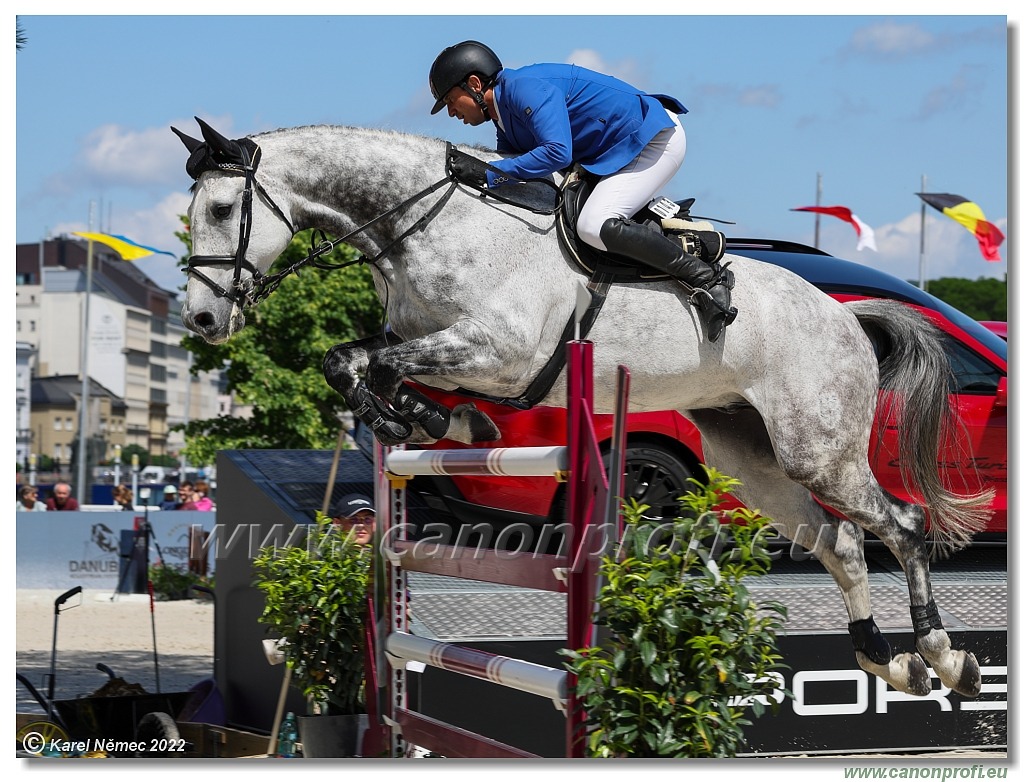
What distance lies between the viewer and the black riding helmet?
3.42 metres

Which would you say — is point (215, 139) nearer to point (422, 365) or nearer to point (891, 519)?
point (422, 365)

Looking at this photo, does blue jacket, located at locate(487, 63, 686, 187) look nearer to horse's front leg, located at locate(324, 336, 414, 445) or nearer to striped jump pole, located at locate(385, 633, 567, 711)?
horse's front leg, located at locate(324, 336, 414, 445)

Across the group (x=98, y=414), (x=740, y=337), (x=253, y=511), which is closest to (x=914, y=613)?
(x=740, y=337)

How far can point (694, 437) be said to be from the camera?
214 inches

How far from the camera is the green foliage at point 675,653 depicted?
2582 millimetres

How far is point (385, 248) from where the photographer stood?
3.47m

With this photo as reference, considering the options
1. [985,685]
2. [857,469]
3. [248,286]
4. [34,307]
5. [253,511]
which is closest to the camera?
[248,286]

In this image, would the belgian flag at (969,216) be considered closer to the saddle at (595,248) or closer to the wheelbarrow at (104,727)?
the saddle at (595,248)

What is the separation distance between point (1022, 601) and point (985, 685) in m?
0.45

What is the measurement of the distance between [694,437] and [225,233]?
9.04 ft

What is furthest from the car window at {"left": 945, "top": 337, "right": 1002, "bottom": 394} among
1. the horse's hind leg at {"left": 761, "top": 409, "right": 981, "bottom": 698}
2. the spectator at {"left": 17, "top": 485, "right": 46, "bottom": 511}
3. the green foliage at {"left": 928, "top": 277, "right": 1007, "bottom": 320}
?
the green foliage at {"left": 928, "top": 277, "right": 1007, "bottom": 320}

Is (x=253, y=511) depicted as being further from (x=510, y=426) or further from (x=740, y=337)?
(x=740, y=337)

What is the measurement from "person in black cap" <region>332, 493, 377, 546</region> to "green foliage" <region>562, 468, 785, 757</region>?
4.98 ft

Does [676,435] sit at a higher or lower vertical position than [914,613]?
higher
